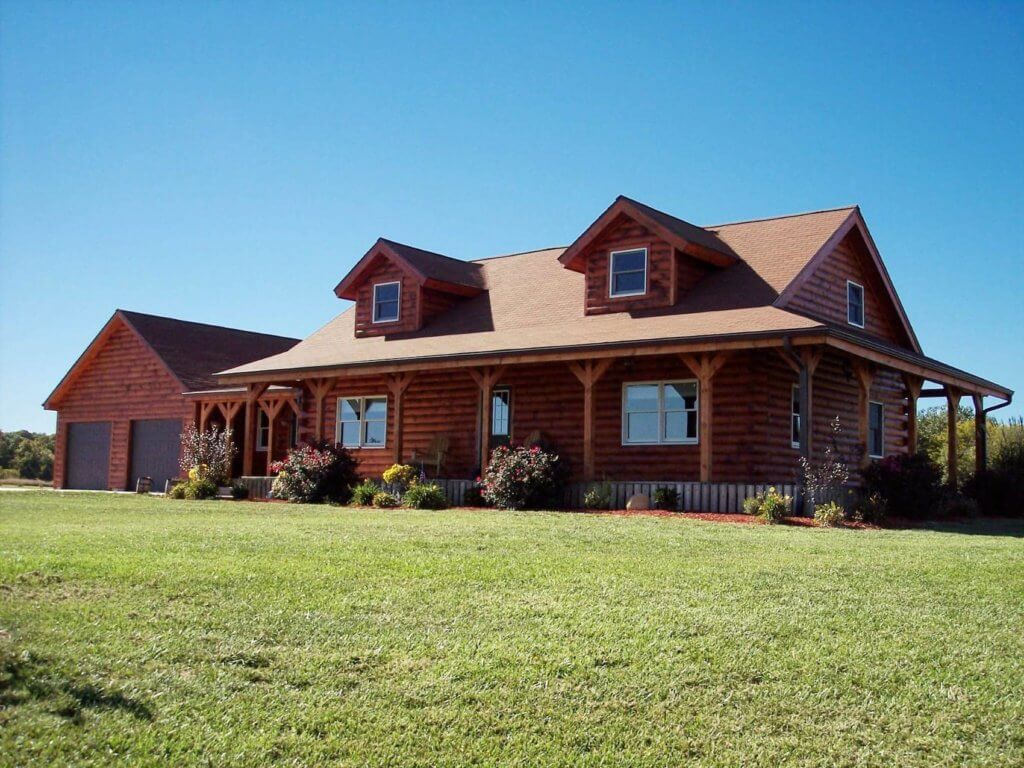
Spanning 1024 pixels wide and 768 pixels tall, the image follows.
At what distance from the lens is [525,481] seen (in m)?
19.8

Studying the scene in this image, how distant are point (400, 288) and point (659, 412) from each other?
8.45 meters

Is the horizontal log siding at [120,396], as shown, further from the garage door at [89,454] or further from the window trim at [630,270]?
the window trim at [630,270]

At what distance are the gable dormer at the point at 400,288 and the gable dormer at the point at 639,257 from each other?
4454mm

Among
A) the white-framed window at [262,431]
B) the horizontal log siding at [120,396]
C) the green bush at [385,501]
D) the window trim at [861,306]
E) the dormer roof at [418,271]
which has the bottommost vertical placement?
the green bush at [385,501]

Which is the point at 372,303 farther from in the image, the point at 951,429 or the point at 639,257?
the point at 951,429

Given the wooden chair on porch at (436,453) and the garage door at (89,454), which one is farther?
the garage door at (89,454)

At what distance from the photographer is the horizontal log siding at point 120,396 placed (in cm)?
3306

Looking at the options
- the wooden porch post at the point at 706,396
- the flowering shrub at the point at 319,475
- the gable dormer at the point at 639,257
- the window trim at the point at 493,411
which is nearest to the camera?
the wooden porch post at the point at 706,396

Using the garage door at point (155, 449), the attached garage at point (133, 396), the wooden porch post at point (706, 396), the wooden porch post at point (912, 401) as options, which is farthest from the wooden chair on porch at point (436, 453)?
the garage door at point (155, 449)

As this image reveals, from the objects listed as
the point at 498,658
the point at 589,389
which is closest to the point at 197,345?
the point at 589,389

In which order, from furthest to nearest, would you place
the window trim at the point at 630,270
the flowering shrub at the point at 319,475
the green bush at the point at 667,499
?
1. the flowering shrub at the point at 319,475
2. the window trim at the point at 630,270
3. the green bush at the point at 667,499

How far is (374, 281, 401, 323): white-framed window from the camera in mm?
27219

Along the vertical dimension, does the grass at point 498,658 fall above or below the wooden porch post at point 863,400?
below

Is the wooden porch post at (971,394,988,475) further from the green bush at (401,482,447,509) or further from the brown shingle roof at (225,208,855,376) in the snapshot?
the green bush at (401,482,447,509)
